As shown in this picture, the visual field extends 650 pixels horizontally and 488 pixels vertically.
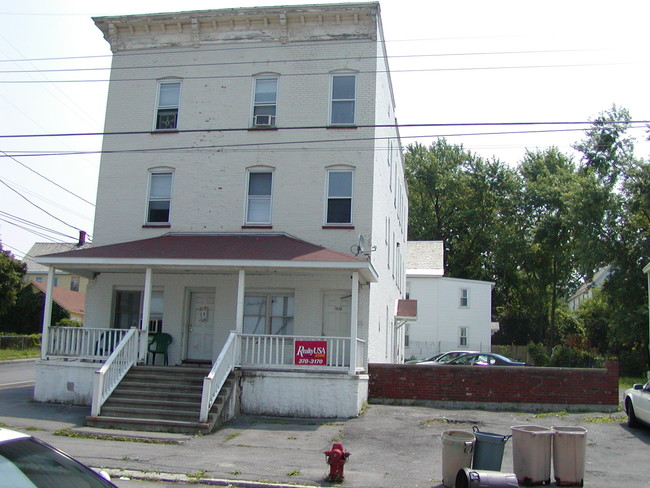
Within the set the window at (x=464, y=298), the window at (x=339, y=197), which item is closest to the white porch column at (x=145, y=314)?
the window at (x=339, y=197)

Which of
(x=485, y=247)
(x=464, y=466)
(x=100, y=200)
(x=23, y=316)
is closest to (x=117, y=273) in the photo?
(x=100, y=200)

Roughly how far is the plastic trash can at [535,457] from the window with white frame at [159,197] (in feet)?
43.3

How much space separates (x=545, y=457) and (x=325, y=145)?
38.1 ft

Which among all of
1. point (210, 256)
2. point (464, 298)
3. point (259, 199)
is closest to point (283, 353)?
point (210, 256)

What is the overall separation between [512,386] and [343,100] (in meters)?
9.58

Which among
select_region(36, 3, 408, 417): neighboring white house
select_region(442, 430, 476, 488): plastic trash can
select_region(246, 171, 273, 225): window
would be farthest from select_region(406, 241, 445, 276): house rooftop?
select_region(442, 430, 476, 488): plastic trash can

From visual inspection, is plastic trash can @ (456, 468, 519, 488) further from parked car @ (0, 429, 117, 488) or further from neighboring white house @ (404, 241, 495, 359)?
neighboring white house @ (404, 241, 495, 359)

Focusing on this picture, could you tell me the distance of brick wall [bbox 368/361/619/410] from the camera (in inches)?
696

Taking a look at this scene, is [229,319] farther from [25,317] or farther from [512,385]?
[25,317]

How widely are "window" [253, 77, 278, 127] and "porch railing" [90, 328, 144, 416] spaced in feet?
24.5

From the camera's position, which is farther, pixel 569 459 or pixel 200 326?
pixel 200 326

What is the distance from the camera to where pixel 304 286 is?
59.5 feet

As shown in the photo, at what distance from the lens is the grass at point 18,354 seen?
33.6m

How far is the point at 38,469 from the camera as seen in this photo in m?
4.06
